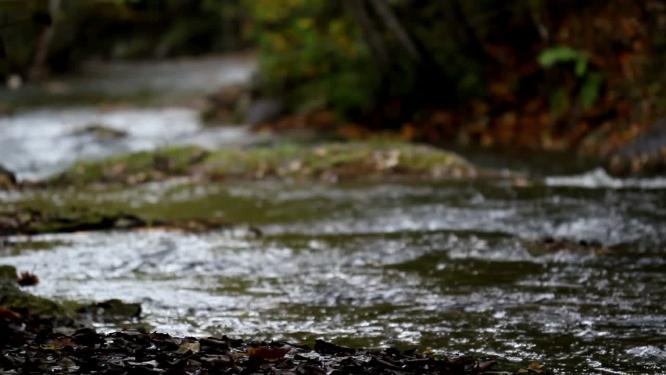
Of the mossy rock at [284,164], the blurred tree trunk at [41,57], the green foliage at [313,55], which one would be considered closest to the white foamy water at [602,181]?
the mossy rock at [284,164]

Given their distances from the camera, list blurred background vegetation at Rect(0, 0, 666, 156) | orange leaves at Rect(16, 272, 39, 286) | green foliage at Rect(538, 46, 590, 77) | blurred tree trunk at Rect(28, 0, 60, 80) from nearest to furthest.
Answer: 1. orange leaves at Rect(16, 272, 39, 286)
2. green foliage at Rect(538, 46, 590, 77)
3. blurred background vegetation at Rect(0, 0, 666, 156)
4. blurred tree trunk at Rect(28, 0, 60, 80)

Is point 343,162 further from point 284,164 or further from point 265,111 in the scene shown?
point 265,111

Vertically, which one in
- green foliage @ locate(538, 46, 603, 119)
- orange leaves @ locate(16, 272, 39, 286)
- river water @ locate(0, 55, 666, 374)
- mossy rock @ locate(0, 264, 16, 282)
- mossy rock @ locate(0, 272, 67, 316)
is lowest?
river water @ locate(0, 55, 666, 374)

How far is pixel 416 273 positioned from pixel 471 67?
10575 mm

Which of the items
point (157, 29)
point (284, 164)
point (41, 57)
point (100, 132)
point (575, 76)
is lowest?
point (284, 164)

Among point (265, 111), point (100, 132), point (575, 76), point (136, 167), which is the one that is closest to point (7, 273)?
point (136, 167)

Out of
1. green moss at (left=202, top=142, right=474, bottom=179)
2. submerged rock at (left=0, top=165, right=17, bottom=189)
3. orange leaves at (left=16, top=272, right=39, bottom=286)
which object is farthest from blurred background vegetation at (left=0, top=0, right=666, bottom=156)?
orange leaves at (left=16, top=272, right=39, bottom=286)

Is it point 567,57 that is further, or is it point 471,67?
point 471,67

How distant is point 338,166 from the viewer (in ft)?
43.7

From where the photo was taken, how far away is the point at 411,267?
744cm

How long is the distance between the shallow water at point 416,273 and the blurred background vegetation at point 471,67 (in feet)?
15.7

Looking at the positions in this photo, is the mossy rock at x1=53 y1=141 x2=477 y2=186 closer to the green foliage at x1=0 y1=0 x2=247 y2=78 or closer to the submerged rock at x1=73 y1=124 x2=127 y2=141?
the submerged rock at x1=73 y1=124 x2=127 y2=141

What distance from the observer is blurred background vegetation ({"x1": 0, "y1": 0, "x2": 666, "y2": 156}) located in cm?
1526

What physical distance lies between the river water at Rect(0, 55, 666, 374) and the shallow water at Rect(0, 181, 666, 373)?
20mm
